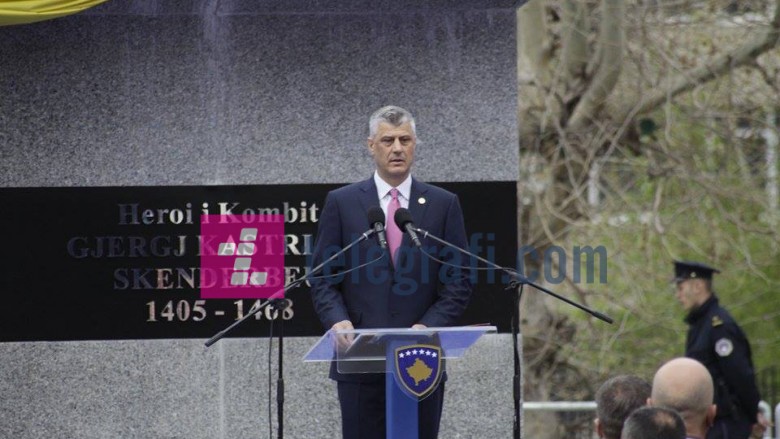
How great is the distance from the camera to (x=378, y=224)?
619 cm

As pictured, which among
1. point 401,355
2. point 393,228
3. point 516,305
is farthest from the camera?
point 393,228

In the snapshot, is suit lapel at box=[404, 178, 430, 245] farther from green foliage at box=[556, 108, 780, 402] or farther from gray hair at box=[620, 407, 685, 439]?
green foliage at box=[556, 108, 780, 402]

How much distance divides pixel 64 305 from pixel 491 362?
10.2 ft

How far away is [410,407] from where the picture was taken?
6152mm

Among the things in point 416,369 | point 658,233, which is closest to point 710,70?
point 658,233

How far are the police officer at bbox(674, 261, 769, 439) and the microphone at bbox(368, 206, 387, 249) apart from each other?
3.29 metres

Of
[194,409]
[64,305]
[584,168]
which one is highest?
[584,168]

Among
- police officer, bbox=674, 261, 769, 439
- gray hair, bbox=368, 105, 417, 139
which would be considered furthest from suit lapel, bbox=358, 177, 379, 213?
police officer, bbox=674, 261, 769, 439

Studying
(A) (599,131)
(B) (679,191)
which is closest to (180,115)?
(A) (599,131)

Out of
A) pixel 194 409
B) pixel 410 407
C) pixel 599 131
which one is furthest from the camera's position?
pixel 599 131

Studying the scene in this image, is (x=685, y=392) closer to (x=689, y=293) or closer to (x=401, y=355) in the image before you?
(x=401, y=355)

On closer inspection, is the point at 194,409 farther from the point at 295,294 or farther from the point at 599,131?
the point at 599,131

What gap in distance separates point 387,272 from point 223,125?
200 centimetres

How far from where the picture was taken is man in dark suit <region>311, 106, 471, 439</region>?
693 centimetres
